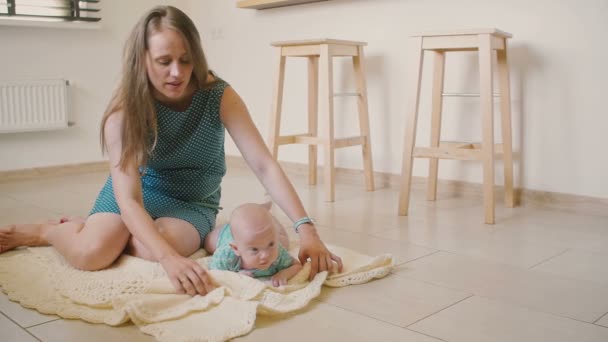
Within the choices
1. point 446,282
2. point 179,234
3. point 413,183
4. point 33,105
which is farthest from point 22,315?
point 33,105

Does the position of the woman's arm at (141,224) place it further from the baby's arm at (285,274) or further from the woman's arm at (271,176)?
the woman's arm at (271,176)

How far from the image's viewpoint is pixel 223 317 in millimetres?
1283

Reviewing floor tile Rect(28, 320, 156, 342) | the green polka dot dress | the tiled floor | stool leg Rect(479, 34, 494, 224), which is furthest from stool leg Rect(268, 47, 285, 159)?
floor tile Rect(28, 320, 156, 342)

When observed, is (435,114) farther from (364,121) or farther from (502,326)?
(502,326)

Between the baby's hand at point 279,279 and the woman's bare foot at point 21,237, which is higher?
the woman's bare foot at point 21,237

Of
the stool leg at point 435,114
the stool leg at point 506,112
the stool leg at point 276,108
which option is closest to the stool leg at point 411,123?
the stool leg at point 435,114

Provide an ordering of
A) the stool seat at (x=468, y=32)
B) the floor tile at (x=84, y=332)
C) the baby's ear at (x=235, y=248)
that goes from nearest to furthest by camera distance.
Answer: the floor tile at (x=84, y=332) → the baby's ear at (x=235, y=248) → the stool seat at (x=468, y=32)

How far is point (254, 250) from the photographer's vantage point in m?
1.42

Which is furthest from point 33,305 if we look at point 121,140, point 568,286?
point 568,286

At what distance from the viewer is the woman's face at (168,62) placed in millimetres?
1469

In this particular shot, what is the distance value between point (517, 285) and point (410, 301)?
314 mm

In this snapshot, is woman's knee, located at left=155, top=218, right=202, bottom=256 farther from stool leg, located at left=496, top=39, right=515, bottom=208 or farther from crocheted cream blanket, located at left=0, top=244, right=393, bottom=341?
stool leg, located at left=496, top=39, right=515, bottom=208

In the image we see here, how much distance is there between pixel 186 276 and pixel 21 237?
0.79m

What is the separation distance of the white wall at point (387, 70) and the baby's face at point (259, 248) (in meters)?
1.57
